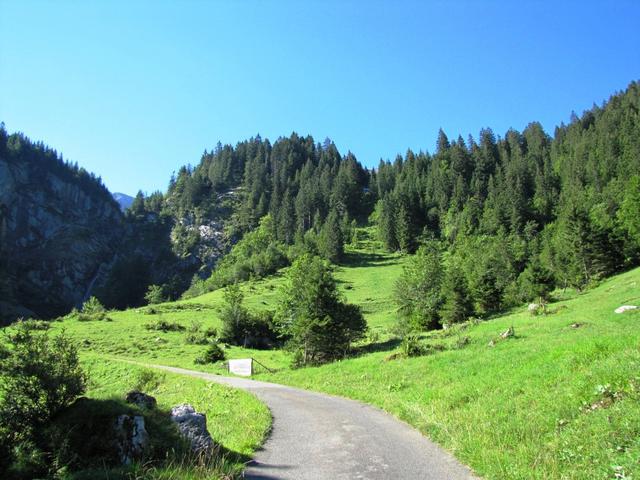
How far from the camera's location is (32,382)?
31.9 feet

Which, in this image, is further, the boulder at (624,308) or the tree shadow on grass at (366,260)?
the tree shadow on grass at (366,260)

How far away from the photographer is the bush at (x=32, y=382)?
940cm

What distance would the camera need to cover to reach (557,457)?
305 inches

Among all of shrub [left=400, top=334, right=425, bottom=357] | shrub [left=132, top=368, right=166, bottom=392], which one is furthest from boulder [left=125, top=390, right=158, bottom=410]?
shrub [left=132, top=368, right=166, bottom=392]

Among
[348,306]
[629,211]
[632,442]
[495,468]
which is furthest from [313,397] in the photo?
[629,211]

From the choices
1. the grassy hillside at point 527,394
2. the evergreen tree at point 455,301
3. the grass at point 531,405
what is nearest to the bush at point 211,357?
the grassy hillside at point 527,394

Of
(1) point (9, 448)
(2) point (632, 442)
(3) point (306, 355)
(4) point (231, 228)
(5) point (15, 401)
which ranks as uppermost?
(4) point (231, 228)

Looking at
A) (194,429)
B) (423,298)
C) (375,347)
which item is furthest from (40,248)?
(194,429)

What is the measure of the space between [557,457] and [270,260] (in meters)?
119

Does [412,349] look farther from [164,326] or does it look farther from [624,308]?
[164,326]

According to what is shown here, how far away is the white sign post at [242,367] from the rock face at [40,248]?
152 meters

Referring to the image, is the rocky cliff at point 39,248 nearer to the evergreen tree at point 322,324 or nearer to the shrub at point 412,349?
the evergreen tree at point 322,324

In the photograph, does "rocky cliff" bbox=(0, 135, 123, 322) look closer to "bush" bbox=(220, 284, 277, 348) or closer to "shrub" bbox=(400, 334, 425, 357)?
"bush" bbox=(220, 284, 277, 348)

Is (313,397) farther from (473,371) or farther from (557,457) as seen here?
(557,457)
